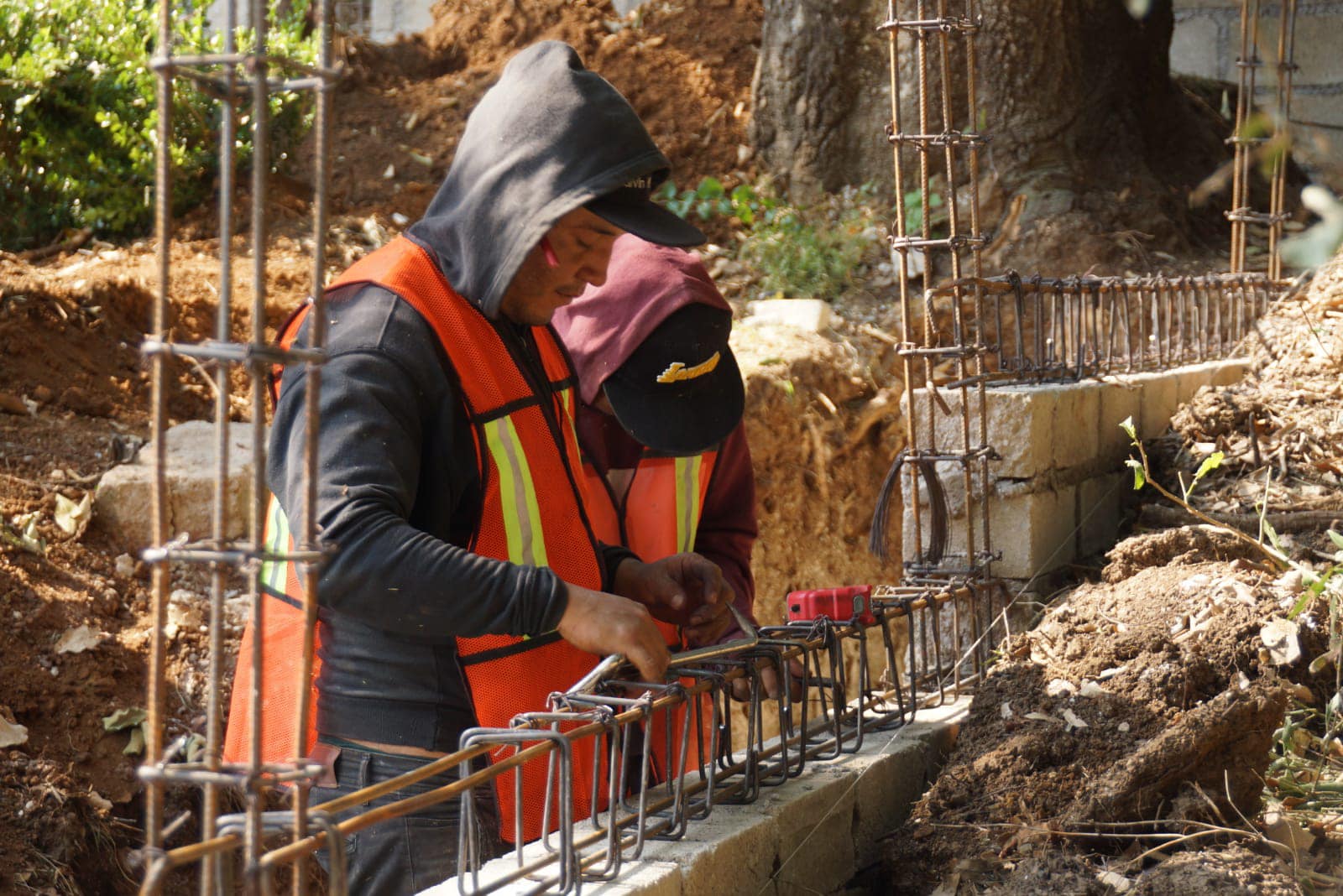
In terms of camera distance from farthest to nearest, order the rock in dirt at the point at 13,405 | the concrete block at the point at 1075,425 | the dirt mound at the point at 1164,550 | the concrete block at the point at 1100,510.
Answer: the rock in dirt at the point at 13,405
the concrete block at the point at 1100,510
the concrete block at the point at 1075,425
the dirt mound at the point at 1164,550

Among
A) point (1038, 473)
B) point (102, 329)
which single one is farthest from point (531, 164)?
point (102, 329)

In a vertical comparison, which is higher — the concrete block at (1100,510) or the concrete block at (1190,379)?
the concrete block at (1190,379)

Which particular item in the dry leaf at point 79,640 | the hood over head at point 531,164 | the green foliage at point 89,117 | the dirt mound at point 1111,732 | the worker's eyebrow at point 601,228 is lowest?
the dry leaf at point 79,640

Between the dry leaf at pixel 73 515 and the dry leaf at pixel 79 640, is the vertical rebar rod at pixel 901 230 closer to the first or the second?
the dry leaf at pixel 79 640

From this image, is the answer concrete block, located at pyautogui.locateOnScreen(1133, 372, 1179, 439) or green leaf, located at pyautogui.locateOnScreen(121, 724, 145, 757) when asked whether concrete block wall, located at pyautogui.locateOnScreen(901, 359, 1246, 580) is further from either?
green leaf, located at pyautogui.locateOnScreen(121, 724, 145, 757)

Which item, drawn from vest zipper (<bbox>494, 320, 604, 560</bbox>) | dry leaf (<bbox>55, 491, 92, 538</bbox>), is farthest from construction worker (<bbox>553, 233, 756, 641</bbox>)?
dry leaf (<bbox>55, 491, 92, 538</bbox>)

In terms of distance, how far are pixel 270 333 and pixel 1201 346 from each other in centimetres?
458

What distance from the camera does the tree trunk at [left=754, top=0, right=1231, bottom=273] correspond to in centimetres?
800

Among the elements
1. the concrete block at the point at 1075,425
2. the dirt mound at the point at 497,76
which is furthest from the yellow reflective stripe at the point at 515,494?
the dirt mound at the point at 497,76

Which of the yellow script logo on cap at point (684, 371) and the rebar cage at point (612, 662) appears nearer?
the rebar cage at point (612, 662)

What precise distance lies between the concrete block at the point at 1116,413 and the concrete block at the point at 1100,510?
69 millimetres

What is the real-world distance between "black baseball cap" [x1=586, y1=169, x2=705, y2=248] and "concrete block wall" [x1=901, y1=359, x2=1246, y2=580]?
4.28 feet

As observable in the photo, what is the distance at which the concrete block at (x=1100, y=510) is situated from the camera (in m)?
4.02

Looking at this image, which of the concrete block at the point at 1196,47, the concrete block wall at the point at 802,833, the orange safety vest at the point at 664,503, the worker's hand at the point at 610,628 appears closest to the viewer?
the concrete block wall at the point at 802,833
